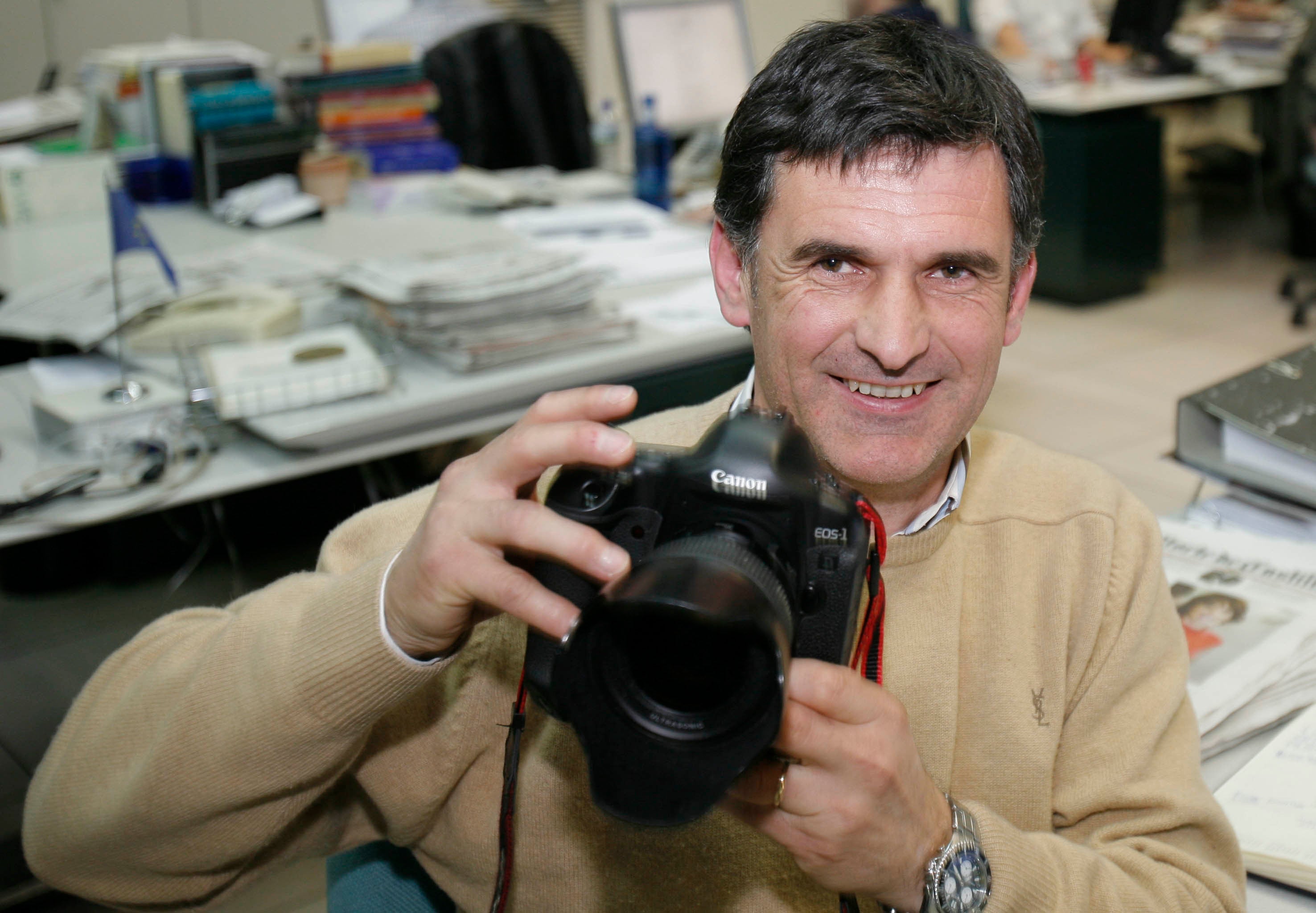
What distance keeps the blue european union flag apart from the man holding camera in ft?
3.17

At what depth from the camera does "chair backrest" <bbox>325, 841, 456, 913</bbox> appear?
3.44 ft

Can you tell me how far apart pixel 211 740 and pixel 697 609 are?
43 centimetres

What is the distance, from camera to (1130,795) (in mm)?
932

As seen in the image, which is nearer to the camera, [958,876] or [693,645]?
[693,645]

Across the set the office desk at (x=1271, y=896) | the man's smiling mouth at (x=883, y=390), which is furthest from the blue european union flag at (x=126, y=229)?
the office desk at (x=1271, y=896)

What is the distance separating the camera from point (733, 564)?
1.99 ft

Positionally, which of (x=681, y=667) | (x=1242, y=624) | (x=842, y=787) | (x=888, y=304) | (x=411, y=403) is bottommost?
(x=1242, y=624)

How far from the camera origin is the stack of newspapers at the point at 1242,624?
1.12 meters

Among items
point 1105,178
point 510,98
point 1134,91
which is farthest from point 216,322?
point 1134,91

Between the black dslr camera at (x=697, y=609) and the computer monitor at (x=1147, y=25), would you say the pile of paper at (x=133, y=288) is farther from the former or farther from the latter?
the computer monitor at (x=1147, y=25)

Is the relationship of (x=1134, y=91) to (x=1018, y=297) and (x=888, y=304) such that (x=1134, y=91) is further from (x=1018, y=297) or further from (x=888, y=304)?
(x=888, y=304)

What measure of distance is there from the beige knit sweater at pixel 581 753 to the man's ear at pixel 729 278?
9 centimetres

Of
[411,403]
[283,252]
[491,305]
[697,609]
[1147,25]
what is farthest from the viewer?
[1147,25]

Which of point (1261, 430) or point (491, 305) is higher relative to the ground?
point (491, 305)
